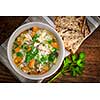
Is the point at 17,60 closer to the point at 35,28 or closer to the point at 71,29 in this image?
the point at 35,28

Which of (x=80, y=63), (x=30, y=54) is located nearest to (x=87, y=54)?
(x=80, y=63)

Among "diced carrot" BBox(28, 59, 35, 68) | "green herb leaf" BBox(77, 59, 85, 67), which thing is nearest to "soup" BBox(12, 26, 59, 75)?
"diced carrot" BBox(28, 59, 35, 68)

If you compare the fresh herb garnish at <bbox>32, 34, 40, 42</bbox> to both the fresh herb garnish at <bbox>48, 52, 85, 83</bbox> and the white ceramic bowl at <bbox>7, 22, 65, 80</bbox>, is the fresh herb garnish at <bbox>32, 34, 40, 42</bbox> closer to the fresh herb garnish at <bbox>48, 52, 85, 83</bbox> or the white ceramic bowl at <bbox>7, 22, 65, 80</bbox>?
the white ceramic bowl at <bbox>7, 22, 65, 80</bbox>

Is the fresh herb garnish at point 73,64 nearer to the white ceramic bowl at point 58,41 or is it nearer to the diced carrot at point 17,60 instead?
the white ceramic bowl at point 58,41

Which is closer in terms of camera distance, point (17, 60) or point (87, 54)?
point (17, 60)
